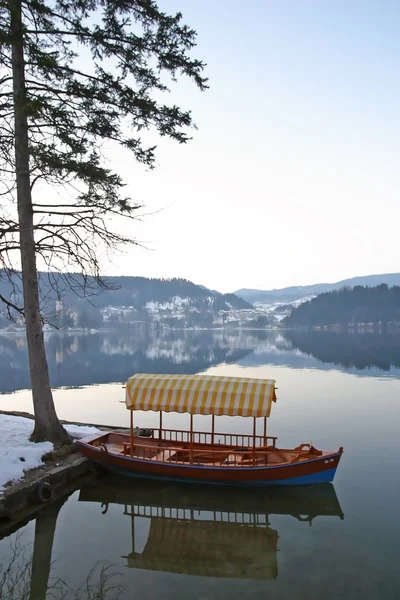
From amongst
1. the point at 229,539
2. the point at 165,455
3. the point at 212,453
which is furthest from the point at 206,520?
the point at 165,455

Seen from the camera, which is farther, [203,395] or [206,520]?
[203,395]

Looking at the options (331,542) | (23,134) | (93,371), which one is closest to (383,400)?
(331,542)

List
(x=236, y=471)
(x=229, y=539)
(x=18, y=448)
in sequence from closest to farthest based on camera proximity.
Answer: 1. (x=229, y=539)
2. (x=18, y=448)
3. (x=236, y=471)

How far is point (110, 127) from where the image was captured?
610 inches

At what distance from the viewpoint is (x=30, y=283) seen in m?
15.8

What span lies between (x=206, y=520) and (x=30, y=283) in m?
8.79

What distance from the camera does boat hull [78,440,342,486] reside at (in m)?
15.3

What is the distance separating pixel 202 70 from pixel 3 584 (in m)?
14.3

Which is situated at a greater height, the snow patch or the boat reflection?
the snow patch

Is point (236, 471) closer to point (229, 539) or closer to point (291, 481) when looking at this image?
point (291, 481)

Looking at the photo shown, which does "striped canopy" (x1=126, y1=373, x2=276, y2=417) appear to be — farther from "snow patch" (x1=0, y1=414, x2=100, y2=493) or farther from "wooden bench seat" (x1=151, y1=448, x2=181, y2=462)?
"snow patch" (x1=0, y1=414, x2=100, y2=493)

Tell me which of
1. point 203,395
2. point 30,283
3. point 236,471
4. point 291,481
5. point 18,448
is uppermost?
point 30,283

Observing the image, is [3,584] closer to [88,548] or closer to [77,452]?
[88,548]

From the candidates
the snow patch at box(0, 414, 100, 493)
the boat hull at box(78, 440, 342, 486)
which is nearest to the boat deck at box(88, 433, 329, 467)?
the boat hull at box(78, 440, 342, 486)
